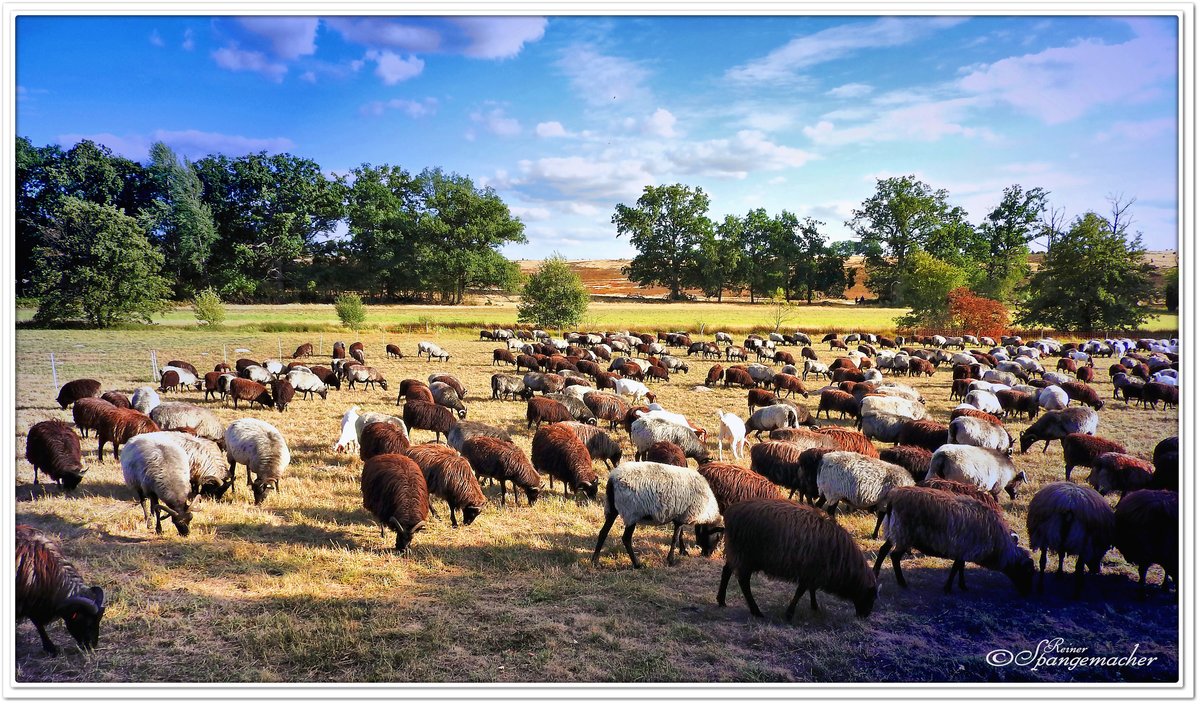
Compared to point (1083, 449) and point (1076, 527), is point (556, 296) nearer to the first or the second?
point (1083, 449)

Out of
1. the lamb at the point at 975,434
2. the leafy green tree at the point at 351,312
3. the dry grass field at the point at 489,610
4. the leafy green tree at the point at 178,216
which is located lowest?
the dry grass field at the point at 489,610

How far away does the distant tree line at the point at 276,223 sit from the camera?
4841 centimetres

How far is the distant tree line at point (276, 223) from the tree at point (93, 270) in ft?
0.74

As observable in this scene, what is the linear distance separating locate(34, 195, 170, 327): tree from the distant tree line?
0.23 m

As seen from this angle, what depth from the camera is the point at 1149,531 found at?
6.32 m

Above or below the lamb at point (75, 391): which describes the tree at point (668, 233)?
above

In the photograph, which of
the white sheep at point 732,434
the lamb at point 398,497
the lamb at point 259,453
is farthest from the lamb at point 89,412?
the white sheep at point 732,434

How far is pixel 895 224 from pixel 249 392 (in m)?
81.0

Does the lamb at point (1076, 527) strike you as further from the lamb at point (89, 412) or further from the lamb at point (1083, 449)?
the lamb at point (89, 412)

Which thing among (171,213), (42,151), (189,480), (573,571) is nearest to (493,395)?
(189,480)

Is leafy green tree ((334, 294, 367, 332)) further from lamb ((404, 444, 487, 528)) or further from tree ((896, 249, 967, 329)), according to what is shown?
tree ((896, 249, 967, 329))

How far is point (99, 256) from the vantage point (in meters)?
38.7

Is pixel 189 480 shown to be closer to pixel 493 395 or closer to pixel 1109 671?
pixel 1109 671

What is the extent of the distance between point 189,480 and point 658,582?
6.29 meters
